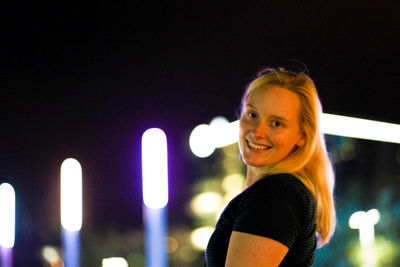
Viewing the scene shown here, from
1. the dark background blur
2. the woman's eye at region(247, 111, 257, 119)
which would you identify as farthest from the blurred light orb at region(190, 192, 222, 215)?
the woman's eye at region(247, 111, 257, 119)

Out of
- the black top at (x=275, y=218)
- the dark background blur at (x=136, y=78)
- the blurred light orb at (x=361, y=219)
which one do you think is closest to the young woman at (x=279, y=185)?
the black top at (x=275, y=218)

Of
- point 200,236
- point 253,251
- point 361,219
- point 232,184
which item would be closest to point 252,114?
point 253,251

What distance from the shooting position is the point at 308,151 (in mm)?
1215

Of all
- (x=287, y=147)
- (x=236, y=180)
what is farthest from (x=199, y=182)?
(x=287, y=147)

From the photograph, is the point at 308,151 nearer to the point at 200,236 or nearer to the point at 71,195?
the point at 71,195

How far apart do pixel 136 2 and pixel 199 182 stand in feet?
12.4

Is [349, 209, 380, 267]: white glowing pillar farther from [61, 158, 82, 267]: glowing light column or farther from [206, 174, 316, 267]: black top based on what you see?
[61, 158, 82, 267]: glowing light column

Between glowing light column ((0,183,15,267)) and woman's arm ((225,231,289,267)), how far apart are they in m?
10.6

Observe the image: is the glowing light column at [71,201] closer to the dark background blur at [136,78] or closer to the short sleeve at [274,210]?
the dark background blur at [136,78]

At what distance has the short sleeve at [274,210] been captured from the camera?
1.05 m

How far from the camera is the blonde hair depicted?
1.19 meters

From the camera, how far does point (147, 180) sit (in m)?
9.54

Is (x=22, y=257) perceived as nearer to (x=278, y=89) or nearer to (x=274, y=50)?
(x=274, y=50)

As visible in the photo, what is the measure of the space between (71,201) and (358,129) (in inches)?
234
